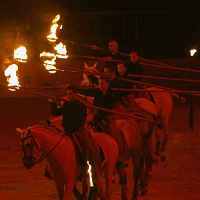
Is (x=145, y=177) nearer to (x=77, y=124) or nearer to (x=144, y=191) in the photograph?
(x=144, y=191)

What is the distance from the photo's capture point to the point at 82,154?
9977 millimetres

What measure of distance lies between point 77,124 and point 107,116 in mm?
1286

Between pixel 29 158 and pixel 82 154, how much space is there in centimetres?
104

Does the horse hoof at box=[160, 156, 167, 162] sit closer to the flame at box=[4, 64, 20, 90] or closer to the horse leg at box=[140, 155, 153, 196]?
the horse leg at box=[140, 155, 153, 196]

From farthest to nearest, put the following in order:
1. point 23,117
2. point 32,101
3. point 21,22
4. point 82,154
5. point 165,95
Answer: point 21,22, point 32,101, point 23,117, point 165,95, point 82,154

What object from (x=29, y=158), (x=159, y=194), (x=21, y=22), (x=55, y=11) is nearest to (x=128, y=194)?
(x=159, y=194)

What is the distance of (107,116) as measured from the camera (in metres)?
11.2

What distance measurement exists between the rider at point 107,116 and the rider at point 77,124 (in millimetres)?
972

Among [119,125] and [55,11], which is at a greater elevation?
[55,11]

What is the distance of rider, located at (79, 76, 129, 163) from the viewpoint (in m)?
11.0

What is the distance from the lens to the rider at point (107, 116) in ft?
36.1

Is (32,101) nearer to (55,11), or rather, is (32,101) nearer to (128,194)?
(55,11)

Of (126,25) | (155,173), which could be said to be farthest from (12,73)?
(126,25)

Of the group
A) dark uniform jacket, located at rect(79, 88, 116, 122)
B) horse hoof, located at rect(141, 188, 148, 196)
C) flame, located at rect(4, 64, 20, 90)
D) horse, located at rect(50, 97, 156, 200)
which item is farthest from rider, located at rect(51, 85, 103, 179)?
horse hoof, located at rect(141, 188, 148, 196)
